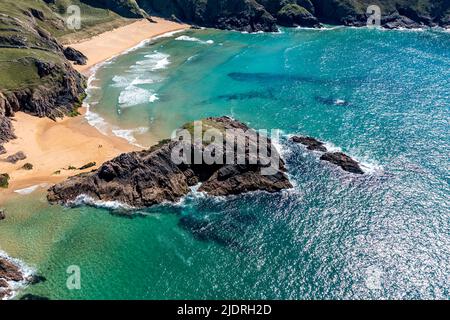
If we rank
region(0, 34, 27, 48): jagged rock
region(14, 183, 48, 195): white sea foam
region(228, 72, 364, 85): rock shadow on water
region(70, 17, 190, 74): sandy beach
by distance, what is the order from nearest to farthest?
region(14, 183, 48, 195): white sea foam
region(0, 34, 27, 48): jagged rock
region(228, 72, 364, 85): rock shadow on water
region(70, 17, 190, 74): sandy beach

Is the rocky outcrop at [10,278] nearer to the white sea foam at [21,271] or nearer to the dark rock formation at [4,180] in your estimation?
the white sea foam at [21,271]

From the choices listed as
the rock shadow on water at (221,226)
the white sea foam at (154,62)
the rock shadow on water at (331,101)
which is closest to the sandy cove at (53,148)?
the rock shadow on water at (221,226)

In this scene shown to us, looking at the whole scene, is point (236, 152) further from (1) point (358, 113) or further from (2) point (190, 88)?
(2) point (190, 88)

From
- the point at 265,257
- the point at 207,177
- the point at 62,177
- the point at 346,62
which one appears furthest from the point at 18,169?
the point at 346,62

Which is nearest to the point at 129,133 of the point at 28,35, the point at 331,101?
the point at 331,101

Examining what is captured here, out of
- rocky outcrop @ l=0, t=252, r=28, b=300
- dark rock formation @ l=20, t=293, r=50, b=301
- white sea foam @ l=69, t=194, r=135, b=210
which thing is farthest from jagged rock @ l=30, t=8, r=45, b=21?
dark rock formation @ l=20, t=293, r=50, b=301

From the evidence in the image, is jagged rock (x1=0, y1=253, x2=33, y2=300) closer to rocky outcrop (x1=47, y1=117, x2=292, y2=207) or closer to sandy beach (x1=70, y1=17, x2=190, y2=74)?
rocky outcrop (x1=47, y1=117, x2=292, y2=207)
